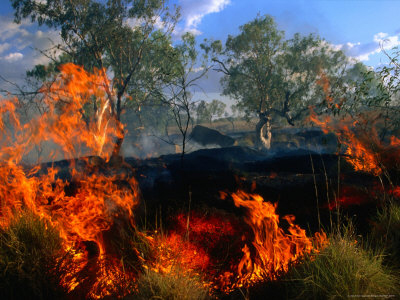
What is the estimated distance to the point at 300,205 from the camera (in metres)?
7.88

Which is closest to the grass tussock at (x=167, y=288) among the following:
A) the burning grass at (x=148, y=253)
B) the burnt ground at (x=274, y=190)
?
the burning grass at (x=148, y=253)

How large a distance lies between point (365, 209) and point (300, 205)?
1.64 metres

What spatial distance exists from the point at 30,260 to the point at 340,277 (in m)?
4.24

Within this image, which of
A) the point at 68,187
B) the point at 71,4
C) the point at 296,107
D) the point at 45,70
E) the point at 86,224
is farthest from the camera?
the point at 296,107

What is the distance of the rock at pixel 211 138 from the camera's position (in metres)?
35.4

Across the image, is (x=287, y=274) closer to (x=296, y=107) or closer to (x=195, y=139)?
(x=296, y=107)

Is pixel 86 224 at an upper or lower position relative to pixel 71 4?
lower

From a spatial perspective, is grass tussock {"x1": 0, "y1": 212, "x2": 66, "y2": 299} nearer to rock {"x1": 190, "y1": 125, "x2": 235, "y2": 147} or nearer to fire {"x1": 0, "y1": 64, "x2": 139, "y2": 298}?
fire {"x1": 0, "y1": 64, "x2": 139, "y2": 298}

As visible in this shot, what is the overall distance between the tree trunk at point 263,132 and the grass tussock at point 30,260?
28063 mm

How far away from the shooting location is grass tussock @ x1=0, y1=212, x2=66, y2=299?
12.3 feet

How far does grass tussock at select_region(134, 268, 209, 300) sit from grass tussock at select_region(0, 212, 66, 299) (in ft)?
4.56

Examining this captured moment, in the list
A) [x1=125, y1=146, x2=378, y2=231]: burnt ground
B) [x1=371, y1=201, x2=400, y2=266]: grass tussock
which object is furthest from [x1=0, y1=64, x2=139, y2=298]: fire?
[x1=371, y1=201, x2=400, y2=266]: grass tussock

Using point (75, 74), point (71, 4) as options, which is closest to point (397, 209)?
point (75, 74)

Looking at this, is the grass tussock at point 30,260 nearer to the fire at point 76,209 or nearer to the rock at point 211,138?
the fire at point 76,209
